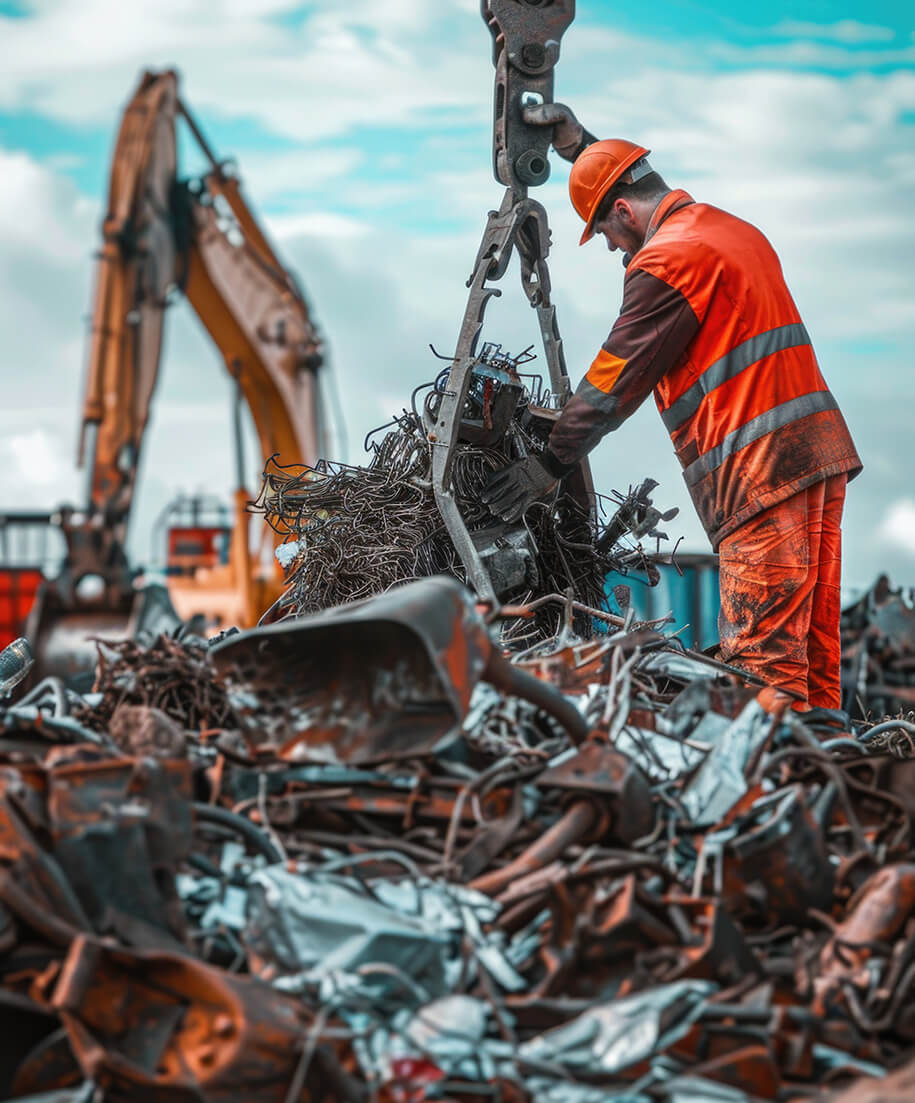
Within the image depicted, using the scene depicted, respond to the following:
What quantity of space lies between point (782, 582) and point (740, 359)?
0.69 m

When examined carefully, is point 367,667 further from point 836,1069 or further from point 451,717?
point 836,1069

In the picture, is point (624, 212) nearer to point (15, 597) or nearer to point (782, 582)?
point (782, 582)

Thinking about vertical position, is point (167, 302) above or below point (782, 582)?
above

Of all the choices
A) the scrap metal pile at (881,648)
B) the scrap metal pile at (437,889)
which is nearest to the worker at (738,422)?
the scrap metal pile at (437,889)

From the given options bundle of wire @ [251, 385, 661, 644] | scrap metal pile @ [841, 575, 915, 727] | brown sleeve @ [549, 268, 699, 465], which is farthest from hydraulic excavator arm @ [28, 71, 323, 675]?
brown sleeve @ [549, 268, 699, 465]

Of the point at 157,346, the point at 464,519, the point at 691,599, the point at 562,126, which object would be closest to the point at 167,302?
the point at 157,346

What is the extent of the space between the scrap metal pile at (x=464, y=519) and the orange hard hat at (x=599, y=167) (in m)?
0.58

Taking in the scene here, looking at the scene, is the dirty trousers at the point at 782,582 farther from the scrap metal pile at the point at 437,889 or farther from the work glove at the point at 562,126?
the work glove at the point at 562,126

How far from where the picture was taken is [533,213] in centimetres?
435

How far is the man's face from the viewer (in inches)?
168

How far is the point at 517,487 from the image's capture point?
407 cm

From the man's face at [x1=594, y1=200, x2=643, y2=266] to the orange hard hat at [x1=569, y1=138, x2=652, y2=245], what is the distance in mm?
59

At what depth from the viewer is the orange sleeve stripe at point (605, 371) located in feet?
12.8

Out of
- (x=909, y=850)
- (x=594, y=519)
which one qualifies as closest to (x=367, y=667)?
(x=909, y=850)
